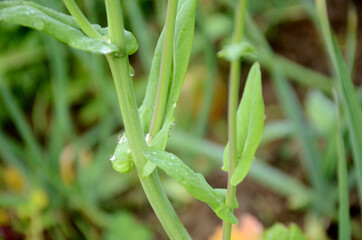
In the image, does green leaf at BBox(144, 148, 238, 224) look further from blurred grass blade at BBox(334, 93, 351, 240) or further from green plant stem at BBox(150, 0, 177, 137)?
blurred grass blade at BBox(334, 93, 351, 240)

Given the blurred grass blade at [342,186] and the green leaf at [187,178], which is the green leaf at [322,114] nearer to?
the blurred grass blade at [342,186]

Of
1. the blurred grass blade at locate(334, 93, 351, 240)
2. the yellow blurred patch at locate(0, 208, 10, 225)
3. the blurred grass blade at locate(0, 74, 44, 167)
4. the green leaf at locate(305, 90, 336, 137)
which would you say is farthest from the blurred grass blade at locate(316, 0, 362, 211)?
the yellow blurred patch at locate(0, 208, 10, 225)

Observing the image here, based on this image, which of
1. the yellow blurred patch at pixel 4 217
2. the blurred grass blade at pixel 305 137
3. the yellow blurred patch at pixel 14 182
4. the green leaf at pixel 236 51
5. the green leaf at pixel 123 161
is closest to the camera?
the green leaf at pixel 236 51

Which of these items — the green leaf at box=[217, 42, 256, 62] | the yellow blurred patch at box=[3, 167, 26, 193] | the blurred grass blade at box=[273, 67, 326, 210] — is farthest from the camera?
the yellow blurred patch at box=[3, 167, 26, 193]

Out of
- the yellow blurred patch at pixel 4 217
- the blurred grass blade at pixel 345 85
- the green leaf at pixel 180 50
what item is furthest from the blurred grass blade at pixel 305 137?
the yellow blurred patch at pixel 4 217

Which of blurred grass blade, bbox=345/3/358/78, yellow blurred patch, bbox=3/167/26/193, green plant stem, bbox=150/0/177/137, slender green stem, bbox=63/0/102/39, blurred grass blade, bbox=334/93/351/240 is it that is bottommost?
yellow blurred patch, bbox=3/167/26/193

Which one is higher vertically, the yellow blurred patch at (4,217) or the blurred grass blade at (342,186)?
the blurred grass blade at (342,186)
